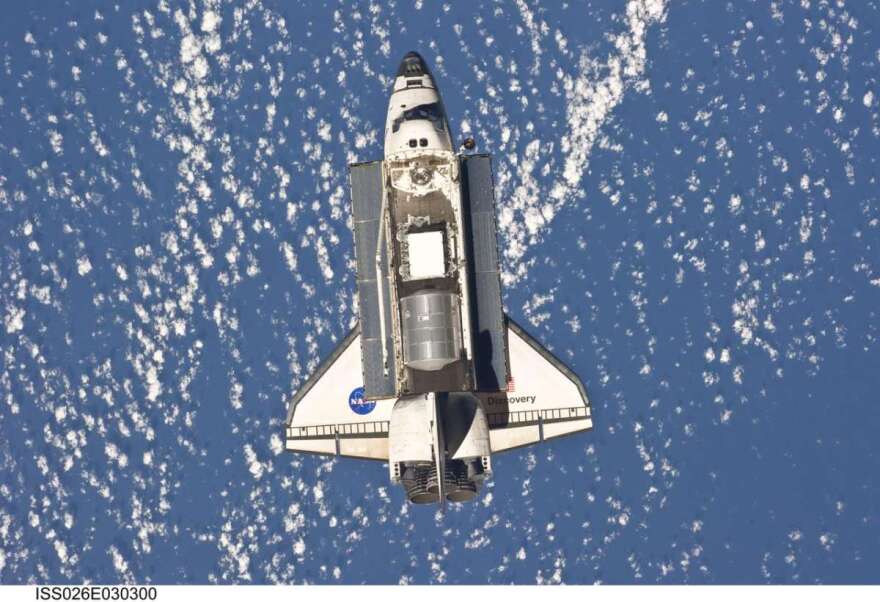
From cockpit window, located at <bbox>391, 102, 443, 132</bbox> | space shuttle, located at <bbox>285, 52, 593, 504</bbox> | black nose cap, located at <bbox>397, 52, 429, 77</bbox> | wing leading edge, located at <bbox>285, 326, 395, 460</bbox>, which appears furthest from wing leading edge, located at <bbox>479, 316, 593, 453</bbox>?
black nose cap, located at <bbox>397, 52, 429, 77</bbox>

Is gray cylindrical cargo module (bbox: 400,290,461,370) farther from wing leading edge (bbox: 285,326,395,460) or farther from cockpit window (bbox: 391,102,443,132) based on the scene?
cockpit window (bbox: 391,102,443,132)

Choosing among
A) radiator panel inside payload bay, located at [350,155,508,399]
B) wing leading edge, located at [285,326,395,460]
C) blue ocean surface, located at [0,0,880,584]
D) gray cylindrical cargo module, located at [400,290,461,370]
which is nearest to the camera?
gray cylindrical cargo module, located at [400,290,461,370]

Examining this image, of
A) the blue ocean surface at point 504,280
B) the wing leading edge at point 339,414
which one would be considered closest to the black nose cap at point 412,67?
the blue ocean surface at point 504,280

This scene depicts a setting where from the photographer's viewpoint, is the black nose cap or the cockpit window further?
the black nose cap

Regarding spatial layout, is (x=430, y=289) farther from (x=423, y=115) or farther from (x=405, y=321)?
(x=423, y=115)

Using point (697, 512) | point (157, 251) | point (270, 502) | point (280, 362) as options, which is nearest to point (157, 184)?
point (157, 251)

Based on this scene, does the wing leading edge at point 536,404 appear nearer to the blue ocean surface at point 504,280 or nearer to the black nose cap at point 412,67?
the blue ocean surface at point 504,280
